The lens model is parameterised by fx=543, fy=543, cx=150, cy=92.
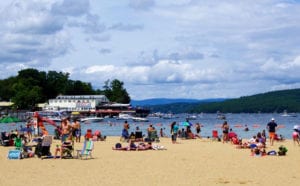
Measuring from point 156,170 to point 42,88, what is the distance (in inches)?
5556

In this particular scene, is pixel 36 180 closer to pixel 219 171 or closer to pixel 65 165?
pixel 65 165

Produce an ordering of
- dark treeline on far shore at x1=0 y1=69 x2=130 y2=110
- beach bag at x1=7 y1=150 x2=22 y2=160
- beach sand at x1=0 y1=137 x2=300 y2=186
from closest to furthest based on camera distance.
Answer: beach sand at x1=0 y1=137 x2=300 y2=186 < beach bag at x1=7 y1=150 x2=22 y2=160 < dark treeline on far shore at x1=0 y1=69 x2=130 y2=110

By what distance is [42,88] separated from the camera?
156 meters

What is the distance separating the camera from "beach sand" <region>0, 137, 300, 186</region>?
15.8 meters

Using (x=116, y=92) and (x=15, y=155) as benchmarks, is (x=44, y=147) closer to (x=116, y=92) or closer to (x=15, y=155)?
(x=15, y=155)

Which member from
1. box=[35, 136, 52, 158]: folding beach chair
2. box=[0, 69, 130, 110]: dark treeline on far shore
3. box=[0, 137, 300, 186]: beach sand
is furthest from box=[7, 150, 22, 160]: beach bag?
box=[0, 69, 130, 110]: dark treeline on far shore

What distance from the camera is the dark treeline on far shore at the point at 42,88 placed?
140m

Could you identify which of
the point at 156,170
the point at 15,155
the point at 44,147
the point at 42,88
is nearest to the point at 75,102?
the point at 42,88

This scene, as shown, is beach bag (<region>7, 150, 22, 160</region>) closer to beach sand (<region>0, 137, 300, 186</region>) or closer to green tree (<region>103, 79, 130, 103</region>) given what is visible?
beach sand (<region>0, 137, 300, 186</region>)

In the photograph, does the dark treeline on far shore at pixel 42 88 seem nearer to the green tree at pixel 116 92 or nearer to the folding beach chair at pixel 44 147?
the green tree at pixel 116 92

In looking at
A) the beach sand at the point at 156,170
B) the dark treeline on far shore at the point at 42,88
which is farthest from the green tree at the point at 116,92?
the beach sand at the point at 156,170

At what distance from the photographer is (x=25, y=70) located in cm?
15312

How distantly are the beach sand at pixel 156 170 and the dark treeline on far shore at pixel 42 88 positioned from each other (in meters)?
118

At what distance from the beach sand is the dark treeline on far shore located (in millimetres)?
117521
